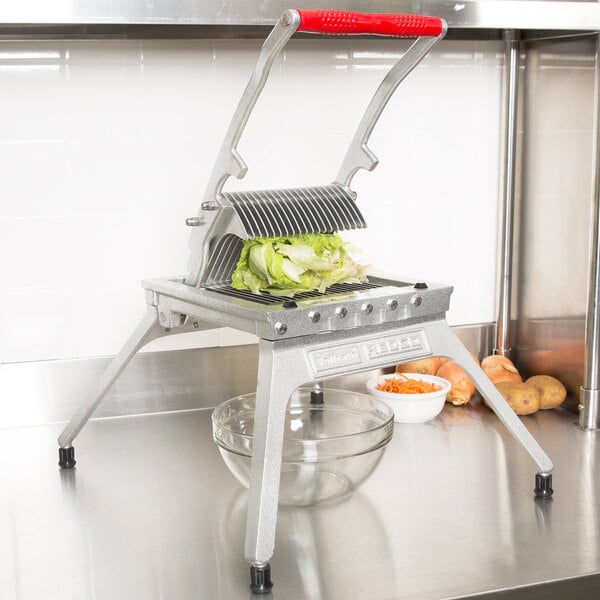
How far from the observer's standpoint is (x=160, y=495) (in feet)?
4.67

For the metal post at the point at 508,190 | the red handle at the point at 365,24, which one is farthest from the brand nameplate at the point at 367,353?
A: the metal post at the point at 508,190

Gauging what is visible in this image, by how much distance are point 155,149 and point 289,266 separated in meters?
0.56

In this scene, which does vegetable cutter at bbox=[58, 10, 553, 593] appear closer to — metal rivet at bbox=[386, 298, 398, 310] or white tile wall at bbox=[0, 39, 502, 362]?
metal rivet at bbox=[386, 298, 398, 310]

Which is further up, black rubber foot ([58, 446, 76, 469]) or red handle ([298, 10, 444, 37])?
red handle ([298, 10, 444, 37])

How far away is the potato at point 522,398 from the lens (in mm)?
1754

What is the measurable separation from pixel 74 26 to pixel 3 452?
728mm

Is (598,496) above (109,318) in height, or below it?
below

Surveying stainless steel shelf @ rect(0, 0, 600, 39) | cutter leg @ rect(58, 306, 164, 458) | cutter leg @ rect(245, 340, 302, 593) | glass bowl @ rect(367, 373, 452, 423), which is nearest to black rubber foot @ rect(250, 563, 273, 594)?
cutter leg @ rect(245, 340, 302, 593)

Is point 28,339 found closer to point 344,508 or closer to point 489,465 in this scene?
point 344,508

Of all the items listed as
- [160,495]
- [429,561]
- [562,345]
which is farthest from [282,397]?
[562,345]

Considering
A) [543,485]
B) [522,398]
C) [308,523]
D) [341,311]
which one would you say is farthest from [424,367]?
[341,311]

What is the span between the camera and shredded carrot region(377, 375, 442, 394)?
1740mm

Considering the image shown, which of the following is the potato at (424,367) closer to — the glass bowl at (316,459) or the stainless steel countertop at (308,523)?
the stainless steel countertop at (308,523)

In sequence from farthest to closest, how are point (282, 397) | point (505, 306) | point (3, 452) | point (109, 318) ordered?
point (505, 306) < point (109, 318) < point (3, 452) < point (282, 397)
